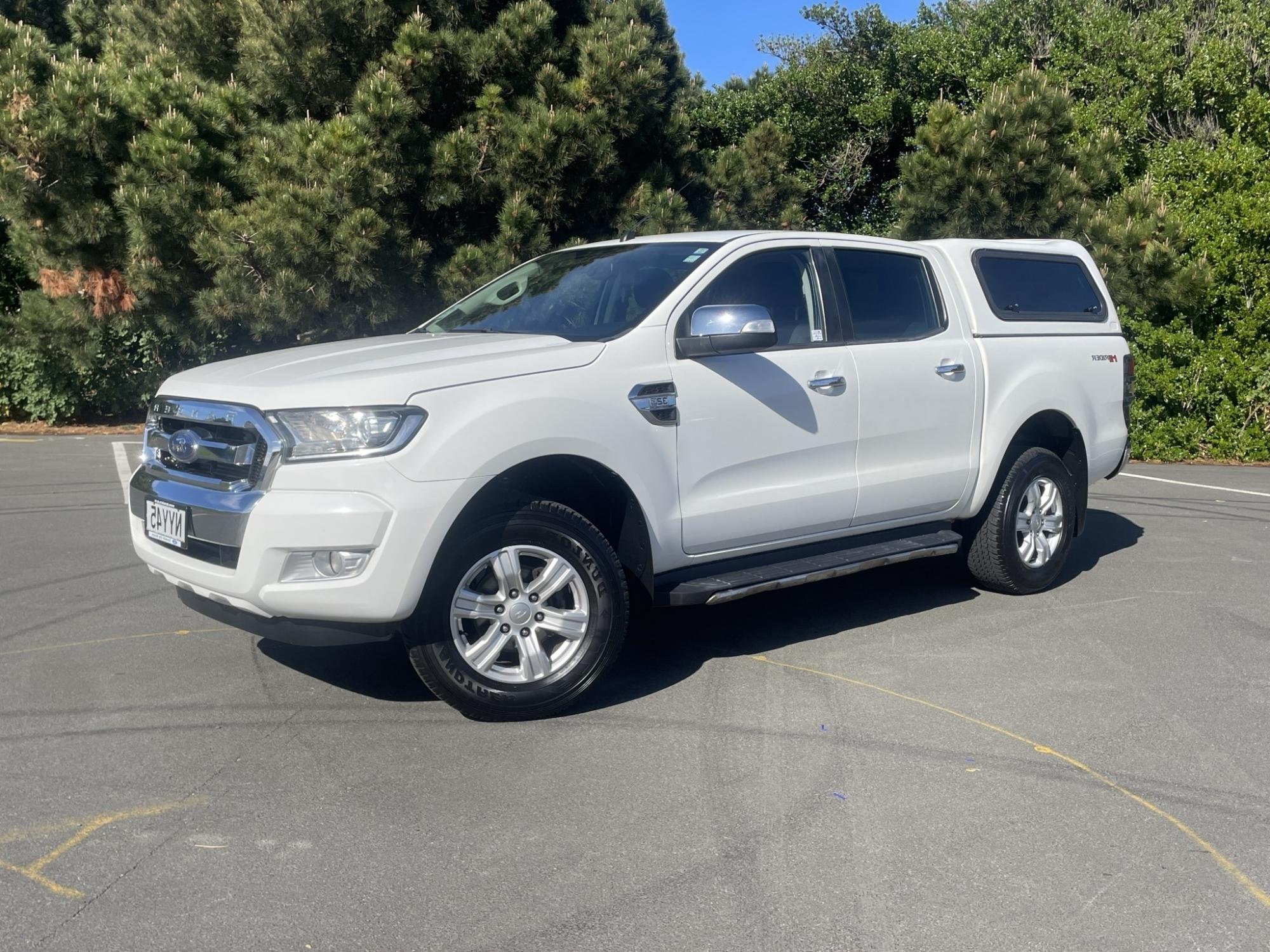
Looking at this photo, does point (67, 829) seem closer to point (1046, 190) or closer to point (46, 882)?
point (46, 882)

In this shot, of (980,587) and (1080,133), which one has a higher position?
(1080,133)

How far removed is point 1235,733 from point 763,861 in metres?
2.28

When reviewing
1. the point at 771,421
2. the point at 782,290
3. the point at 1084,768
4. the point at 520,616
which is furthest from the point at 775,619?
the point at 1084,768

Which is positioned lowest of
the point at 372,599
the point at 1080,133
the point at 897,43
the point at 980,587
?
the point at 980,587

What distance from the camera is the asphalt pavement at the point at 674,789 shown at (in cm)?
335

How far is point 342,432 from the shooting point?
4520mm

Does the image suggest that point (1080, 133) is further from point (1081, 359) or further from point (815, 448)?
point (815, 448)

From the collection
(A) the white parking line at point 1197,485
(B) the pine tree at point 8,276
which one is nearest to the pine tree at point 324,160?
(B) the pine tree at point 8,276

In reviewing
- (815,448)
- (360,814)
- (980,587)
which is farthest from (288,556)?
(980,587)

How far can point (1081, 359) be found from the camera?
24.2 ft

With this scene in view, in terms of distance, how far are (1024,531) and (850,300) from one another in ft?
6.18

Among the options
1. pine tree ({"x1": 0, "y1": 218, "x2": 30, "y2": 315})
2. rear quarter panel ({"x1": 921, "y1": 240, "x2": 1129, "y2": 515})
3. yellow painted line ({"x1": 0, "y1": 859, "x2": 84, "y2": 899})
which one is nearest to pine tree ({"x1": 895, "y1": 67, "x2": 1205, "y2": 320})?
rear quarter panel ({"x1": 921, "y1": 240, "x2": 1129, "y2": 515})

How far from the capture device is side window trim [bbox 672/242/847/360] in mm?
5789

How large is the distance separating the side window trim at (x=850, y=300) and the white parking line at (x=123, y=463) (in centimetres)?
623
